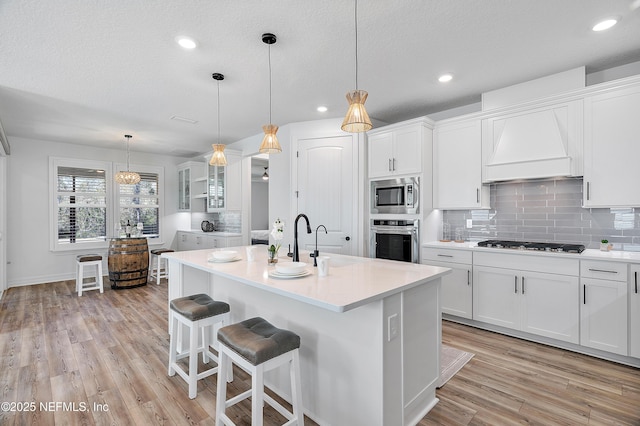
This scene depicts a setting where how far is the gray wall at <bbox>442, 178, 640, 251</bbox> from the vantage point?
294 cm

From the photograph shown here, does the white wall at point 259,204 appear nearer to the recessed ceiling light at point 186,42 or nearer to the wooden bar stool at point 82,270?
the wooden bar stool at point 82,270

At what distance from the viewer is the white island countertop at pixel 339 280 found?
58.6 inches

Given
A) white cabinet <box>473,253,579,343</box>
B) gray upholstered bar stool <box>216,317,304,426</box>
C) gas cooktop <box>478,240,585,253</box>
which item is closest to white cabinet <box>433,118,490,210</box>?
gas cooktop <box>478,240,585,253</box>

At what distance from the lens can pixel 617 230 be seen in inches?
116

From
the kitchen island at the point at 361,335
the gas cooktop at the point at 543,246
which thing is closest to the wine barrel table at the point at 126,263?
the kitchen island at the point at 361,335

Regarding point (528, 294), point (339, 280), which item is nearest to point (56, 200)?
point (339, 280)

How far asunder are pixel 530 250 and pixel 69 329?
4972mm

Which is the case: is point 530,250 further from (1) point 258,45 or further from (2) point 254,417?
(1) point 258,45

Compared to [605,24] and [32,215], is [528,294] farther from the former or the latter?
[32,215]

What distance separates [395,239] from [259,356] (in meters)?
2.74

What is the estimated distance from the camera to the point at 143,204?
22.3 ft

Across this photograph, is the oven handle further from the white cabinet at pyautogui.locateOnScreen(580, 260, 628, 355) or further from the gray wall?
the white cabinet at pyautogui.locateOnScreen(580, 260, 628, 355)

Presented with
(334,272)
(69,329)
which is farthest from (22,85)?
(334,272)

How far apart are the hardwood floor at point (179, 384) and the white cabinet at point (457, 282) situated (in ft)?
0.69
